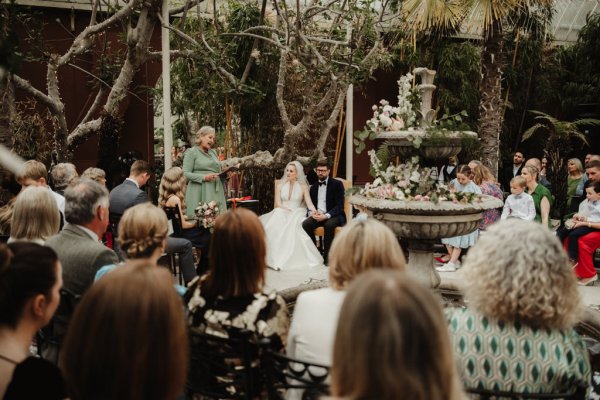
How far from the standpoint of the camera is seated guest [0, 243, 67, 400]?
6.30 ft

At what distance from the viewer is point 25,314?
2061 mm

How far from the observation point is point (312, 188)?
340 inches

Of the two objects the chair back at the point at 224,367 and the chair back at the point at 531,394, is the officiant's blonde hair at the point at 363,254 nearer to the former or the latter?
the chair back at the point at 224,367

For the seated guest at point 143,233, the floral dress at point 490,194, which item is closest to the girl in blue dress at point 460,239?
the floral dress at point 490,194

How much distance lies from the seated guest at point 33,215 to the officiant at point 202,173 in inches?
149

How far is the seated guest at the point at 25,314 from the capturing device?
6.30 ft

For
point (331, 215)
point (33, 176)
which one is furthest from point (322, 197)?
point (33, 176)

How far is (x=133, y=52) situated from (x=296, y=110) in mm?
3612

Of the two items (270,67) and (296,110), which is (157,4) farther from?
(296,110)

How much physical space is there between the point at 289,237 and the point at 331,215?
A: 2.03 feet

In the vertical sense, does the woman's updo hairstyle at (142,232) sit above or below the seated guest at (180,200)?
above

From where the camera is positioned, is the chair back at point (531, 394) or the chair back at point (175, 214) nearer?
the chair back at point (531, 394)

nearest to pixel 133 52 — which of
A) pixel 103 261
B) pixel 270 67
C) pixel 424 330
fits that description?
pixel 270 67

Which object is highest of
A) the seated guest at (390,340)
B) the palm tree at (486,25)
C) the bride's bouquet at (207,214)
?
the palm tree at (486,25)
